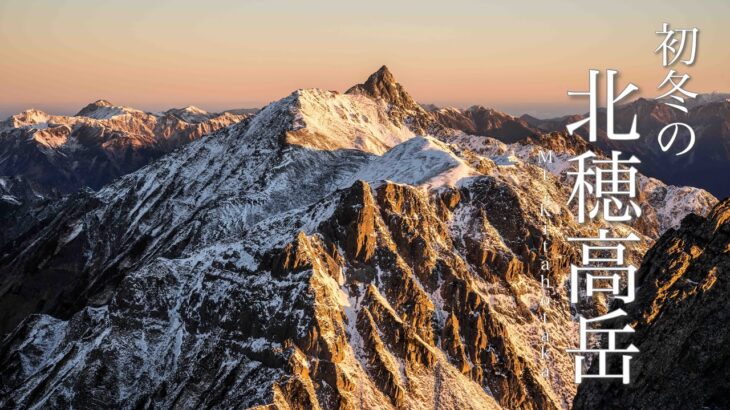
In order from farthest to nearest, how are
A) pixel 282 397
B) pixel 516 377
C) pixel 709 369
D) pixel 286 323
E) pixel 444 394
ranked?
1. pixel 516 377
2. pixel 444 394
3. pixel 286 323
4. pixel 282 397
5. pixel 709 369

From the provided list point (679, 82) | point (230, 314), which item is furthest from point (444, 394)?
point (679, 82)

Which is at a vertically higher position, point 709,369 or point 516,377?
point 709,369

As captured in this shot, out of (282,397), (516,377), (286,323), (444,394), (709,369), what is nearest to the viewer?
(709,369)

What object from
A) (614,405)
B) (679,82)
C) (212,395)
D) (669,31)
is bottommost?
(212,395)

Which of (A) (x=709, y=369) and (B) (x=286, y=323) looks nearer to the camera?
(A) (x=709, y=369)

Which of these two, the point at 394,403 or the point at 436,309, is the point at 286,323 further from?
the point at 436,309

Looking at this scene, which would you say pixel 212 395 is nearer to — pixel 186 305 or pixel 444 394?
pixel 186 305

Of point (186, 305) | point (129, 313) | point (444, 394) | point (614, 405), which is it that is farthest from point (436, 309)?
point (614, 405)
